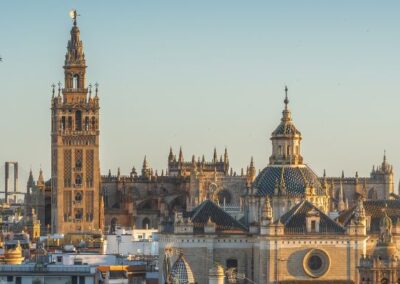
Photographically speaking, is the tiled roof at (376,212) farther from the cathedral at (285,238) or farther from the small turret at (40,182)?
the small turret at (40,182)

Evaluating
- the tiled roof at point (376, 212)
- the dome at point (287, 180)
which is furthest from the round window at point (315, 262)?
the dome at point (287, 180)

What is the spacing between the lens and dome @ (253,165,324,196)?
98750mm

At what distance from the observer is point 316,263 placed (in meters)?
94.4

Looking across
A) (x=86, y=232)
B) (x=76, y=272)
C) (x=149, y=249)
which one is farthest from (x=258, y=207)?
(x=86, y=232)

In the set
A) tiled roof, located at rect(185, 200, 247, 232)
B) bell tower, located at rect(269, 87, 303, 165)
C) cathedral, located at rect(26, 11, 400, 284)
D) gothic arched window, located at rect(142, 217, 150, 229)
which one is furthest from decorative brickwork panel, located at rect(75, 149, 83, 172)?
tiled roof, located at rect(185, 200, 247, 232)

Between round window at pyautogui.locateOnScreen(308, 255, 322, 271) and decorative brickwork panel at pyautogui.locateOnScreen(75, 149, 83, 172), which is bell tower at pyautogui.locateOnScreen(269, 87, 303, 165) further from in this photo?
decorative brickwork panel at pyautogui.locateOnScreen(75, 149, 83, 172)

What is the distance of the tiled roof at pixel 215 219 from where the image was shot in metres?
96.5

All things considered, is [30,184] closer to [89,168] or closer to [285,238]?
[89,168]

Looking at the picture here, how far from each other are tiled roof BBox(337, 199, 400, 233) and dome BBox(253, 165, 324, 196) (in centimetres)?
223

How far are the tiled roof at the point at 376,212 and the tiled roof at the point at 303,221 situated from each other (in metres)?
2.94

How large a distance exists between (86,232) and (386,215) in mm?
64641

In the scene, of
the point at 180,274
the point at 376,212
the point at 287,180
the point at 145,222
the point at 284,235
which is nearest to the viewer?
the point at 180,274

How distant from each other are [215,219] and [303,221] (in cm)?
515

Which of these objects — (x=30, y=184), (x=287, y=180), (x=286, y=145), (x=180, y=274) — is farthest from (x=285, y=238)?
(x=30, y=184)
